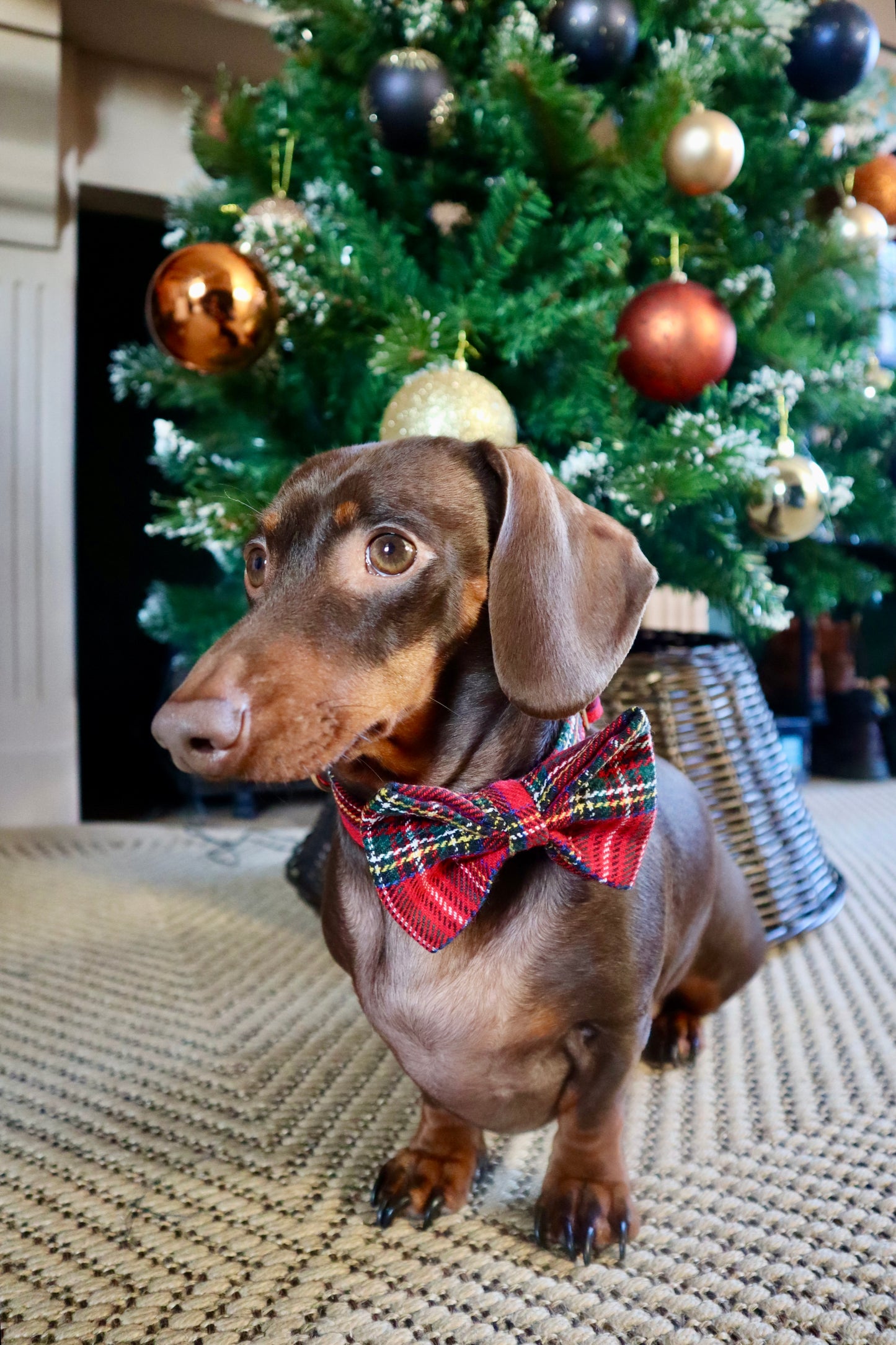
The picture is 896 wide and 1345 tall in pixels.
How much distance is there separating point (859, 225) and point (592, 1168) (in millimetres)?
1341

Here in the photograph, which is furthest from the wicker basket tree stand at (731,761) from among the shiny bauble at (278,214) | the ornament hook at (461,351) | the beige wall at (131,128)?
the beige wall at (131,128)

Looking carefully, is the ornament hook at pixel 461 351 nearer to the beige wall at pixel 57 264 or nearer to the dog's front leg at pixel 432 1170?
the dog's front leg at pixel 432 1170

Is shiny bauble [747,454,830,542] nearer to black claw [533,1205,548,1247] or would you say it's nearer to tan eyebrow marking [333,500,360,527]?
tan eyebrow marking [333,500,360,527]

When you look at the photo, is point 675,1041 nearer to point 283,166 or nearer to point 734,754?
point 734,754

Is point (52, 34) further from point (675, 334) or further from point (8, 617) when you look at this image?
point (675, 334)

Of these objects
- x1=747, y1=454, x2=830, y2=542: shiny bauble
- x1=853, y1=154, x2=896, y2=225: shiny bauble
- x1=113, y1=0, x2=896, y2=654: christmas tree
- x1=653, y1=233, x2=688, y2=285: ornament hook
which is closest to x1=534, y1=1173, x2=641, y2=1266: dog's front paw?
x1=113, y1=0, x2=896, y2=654: christmas tree

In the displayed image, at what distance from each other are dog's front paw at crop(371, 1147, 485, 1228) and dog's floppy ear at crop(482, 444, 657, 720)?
42 cm

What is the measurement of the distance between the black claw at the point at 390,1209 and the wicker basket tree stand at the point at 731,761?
582 mm

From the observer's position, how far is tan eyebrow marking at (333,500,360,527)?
0.69 metres

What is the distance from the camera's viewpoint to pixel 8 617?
7.57 ft

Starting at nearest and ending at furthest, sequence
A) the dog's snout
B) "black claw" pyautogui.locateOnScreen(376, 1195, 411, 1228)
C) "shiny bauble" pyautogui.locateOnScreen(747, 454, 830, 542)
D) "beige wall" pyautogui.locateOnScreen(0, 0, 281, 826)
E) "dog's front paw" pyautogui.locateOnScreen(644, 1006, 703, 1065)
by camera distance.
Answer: the dog's snout < "black claw" pyautogui.locateOnScreen(376, 1195, 411, 1228) < "dog's front paw" pyautogui.locateOnScreen(644, 1006, 703, 1065) < "shiny bauble" pyautogui.locateOnScreen(747, 454, 830, 542) < "beige wall" pyautogui.locateOnScreen(0, 0, 281, 826)

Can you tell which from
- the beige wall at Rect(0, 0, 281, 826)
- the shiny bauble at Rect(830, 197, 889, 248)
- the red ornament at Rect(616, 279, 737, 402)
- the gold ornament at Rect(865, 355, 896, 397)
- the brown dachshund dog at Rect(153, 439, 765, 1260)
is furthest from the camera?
the beige wall at Rect(0, 0, 281, 826)

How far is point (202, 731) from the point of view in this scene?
1.86 ft

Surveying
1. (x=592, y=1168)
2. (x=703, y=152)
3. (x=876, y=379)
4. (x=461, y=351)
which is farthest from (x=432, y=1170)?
(x=876, y=379)
